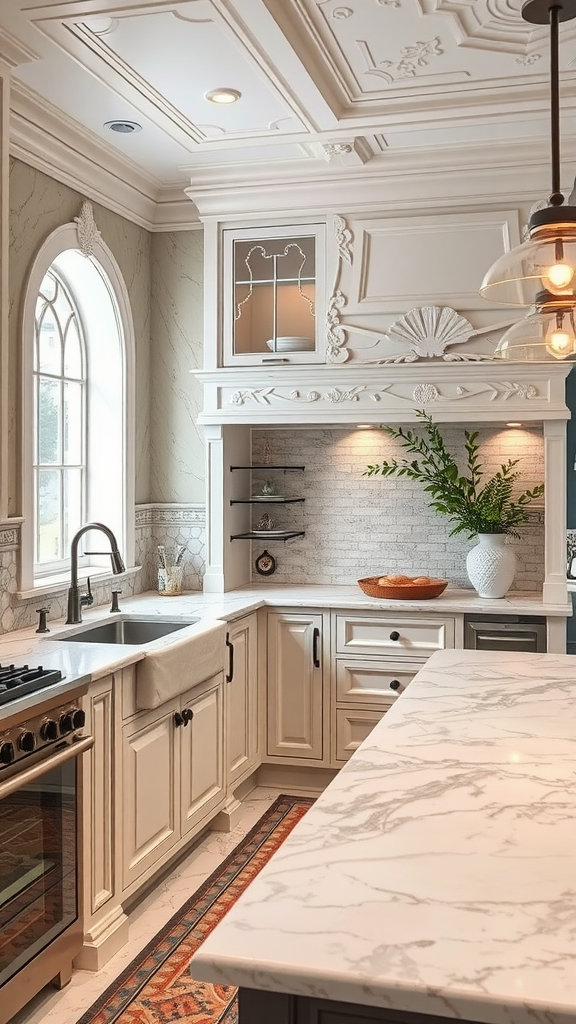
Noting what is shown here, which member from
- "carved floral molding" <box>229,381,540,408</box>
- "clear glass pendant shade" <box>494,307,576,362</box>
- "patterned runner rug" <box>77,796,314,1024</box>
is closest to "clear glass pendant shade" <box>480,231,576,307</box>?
"clear glass pendant shade" <box>494,307,576,362</box>

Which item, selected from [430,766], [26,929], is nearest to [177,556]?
[26,929]

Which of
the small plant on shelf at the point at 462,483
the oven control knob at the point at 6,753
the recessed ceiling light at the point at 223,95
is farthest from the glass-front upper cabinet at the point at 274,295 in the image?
the oven control knob at the point at 6,753

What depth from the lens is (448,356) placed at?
419cm

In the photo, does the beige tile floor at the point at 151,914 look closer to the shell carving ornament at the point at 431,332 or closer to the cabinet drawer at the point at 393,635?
the cabinet drawer at the point at 393,635

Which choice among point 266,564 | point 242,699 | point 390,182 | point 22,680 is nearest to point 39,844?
point 22,680

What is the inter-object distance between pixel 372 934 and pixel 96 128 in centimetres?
349

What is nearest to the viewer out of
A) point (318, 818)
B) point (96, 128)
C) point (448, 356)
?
point (318, 818)

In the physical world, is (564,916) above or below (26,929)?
above

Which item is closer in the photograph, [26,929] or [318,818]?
Result: [318,818]

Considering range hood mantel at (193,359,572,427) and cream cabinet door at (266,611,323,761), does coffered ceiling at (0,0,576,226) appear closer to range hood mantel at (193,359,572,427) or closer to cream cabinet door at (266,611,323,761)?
range hood mantel at (193,359,572,427)

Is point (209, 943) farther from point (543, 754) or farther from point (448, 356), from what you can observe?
point (448, 356)

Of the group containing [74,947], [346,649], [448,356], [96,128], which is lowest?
[74,947]

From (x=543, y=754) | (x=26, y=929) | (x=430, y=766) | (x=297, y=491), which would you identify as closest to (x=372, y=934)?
(x=430, y=766)

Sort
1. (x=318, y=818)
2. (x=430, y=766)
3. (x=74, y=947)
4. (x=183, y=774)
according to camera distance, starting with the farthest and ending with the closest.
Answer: (x=183, y=774)
(x=74, y=947)
(x=430, y=766)
(x=318, y=818)
